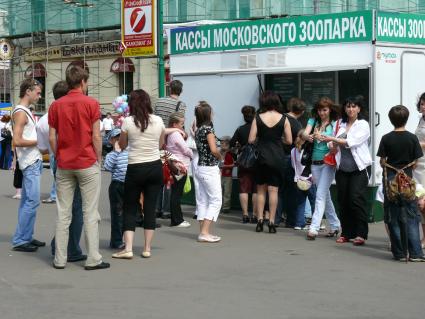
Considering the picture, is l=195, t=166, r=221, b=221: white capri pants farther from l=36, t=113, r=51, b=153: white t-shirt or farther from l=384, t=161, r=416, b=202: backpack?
l=384, t=161, r=416, b=202: backpack

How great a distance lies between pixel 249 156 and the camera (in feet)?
37.5

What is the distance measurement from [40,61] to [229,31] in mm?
31122

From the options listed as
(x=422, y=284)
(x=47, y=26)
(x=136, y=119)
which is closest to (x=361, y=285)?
(x=422, y=284)

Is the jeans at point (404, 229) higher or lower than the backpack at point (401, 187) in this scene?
lower

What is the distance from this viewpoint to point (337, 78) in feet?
43.7

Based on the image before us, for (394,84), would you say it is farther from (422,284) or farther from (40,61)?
(40,61)

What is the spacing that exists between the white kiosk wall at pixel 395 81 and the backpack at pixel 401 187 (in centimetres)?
277

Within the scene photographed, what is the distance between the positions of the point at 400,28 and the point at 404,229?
3.96m

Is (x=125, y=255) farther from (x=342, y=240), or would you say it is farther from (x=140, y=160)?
(x=342, y=240)

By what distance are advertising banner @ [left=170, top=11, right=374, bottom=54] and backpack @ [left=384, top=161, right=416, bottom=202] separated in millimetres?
3202

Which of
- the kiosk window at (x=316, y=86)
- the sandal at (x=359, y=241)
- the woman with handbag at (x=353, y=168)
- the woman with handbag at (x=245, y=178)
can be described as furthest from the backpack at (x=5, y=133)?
the sandal at (x=359, y=241)

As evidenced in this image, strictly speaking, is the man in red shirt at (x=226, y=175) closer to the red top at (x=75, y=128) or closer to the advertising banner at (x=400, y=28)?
the advertising banner at (x=400, y=28)

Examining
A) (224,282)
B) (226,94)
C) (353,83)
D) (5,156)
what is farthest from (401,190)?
(5,156)

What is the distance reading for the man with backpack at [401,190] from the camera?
9.22m
